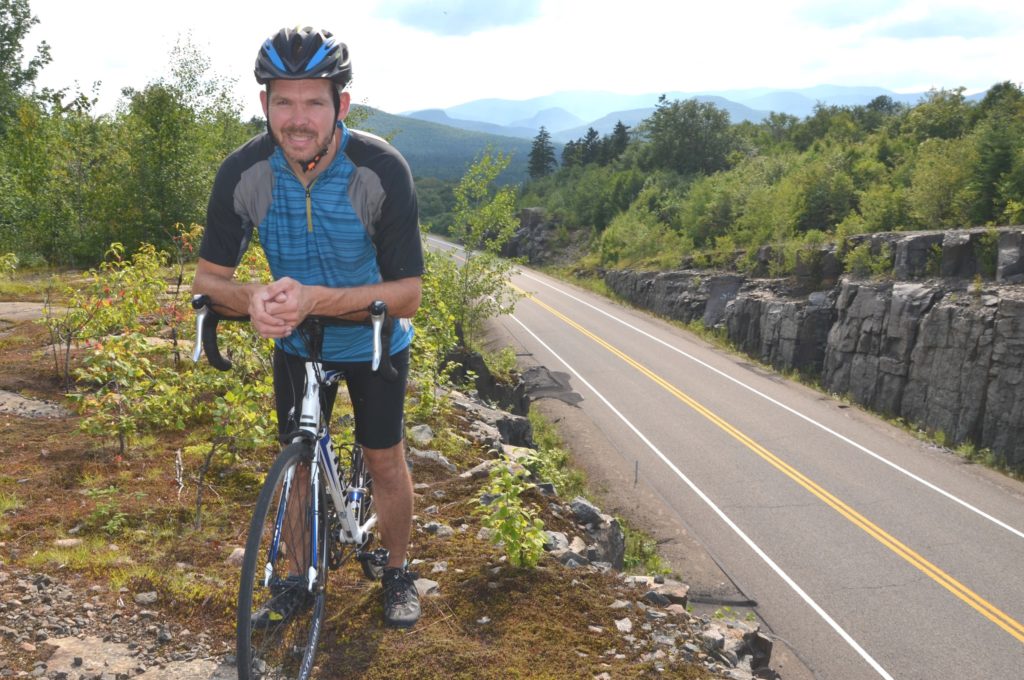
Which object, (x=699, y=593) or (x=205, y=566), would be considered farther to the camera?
(x=699, y=593)

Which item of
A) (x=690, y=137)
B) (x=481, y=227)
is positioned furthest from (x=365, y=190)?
(x=690, y=137)

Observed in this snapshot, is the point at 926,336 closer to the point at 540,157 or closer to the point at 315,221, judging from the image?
the point at 315,221

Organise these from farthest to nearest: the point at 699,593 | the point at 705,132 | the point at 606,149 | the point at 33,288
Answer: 1. the point at 606,149
2. the point at 705,132
3. the point at 33,288
4. the point at 699,593

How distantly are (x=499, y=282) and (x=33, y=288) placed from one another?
14528 mm

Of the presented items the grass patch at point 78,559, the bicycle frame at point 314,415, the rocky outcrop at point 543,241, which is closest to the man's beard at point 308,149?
the bicycle frame at point 314,415

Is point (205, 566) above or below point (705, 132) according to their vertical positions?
below

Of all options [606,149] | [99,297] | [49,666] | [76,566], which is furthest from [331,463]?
[606,149]

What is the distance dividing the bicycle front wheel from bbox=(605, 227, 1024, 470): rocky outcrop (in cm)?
2126

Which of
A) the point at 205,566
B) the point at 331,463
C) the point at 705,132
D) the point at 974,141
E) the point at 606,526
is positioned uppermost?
the point at 705,132

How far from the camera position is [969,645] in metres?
11.5

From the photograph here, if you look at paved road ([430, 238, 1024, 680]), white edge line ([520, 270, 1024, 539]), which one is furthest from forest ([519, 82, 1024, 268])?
paved road ([430, 238, 1024, 680])

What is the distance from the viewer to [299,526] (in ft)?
10.3

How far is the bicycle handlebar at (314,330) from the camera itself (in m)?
2.77

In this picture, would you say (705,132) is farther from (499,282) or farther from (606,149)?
(499,282)
